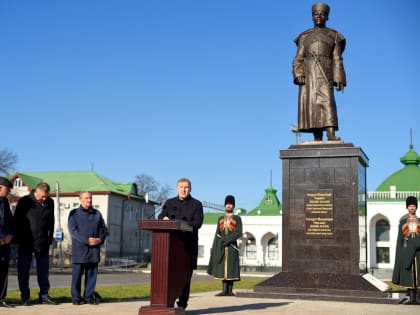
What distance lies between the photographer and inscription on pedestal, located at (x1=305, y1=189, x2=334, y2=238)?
43.0 feet

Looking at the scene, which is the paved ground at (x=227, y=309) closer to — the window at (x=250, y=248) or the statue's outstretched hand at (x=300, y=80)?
the statue's outstretched hand at (x=300, y=80)

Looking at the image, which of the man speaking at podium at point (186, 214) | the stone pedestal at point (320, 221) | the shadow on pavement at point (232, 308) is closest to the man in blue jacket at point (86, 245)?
the shadow on pavement at point (232, 308)

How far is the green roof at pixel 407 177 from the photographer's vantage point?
188 feet

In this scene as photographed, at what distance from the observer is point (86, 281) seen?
32.7 feet

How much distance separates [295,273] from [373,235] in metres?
45.4

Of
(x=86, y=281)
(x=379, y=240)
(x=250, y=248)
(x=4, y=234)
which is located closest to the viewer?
(x=4, y=234)

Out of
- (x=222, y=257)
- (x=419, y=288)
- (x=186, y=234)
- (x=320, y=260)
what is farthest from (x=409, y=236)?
(x=186, y=234)

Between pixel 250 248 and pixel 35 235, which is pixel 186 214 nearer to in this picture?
pixel 35 235

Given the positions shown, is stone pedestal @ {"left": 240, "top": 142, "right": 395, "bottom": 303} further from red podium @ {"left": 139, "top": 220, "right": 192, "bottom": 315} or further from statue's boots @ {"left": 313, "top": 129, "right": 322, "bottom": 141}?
red podium @ {"left": 139, "top": 220, "right": 192, "bottom": 315}

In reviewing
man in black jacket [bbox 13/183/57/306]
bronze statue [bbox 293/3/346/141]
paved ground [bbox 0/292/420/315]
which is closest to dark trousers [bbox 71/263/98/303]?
paved ground [bbox 0/292/420/315]

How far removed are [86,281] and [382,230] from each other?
5008cm

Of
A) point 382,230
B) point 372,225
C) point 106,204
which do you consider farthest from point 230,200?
point 106,204

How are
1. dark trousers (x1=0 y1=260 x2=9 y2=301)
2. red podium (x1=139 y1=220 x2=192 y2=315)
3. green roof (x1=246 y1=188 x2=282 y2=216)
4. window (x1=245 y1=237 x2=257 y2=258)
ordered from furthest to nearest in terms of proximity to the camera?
window (x1=245 y1=237 x2=257 y2=258), green roof (x1=246 y1=188 x2=282 y2=216), dark trousers (x1=0 y1=260 x2=9 y2=301), red podium (x1=139 y1=220 x2=192 y2=315)

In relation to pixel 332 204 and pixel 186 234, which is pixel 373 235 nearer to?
pixel 332 204
